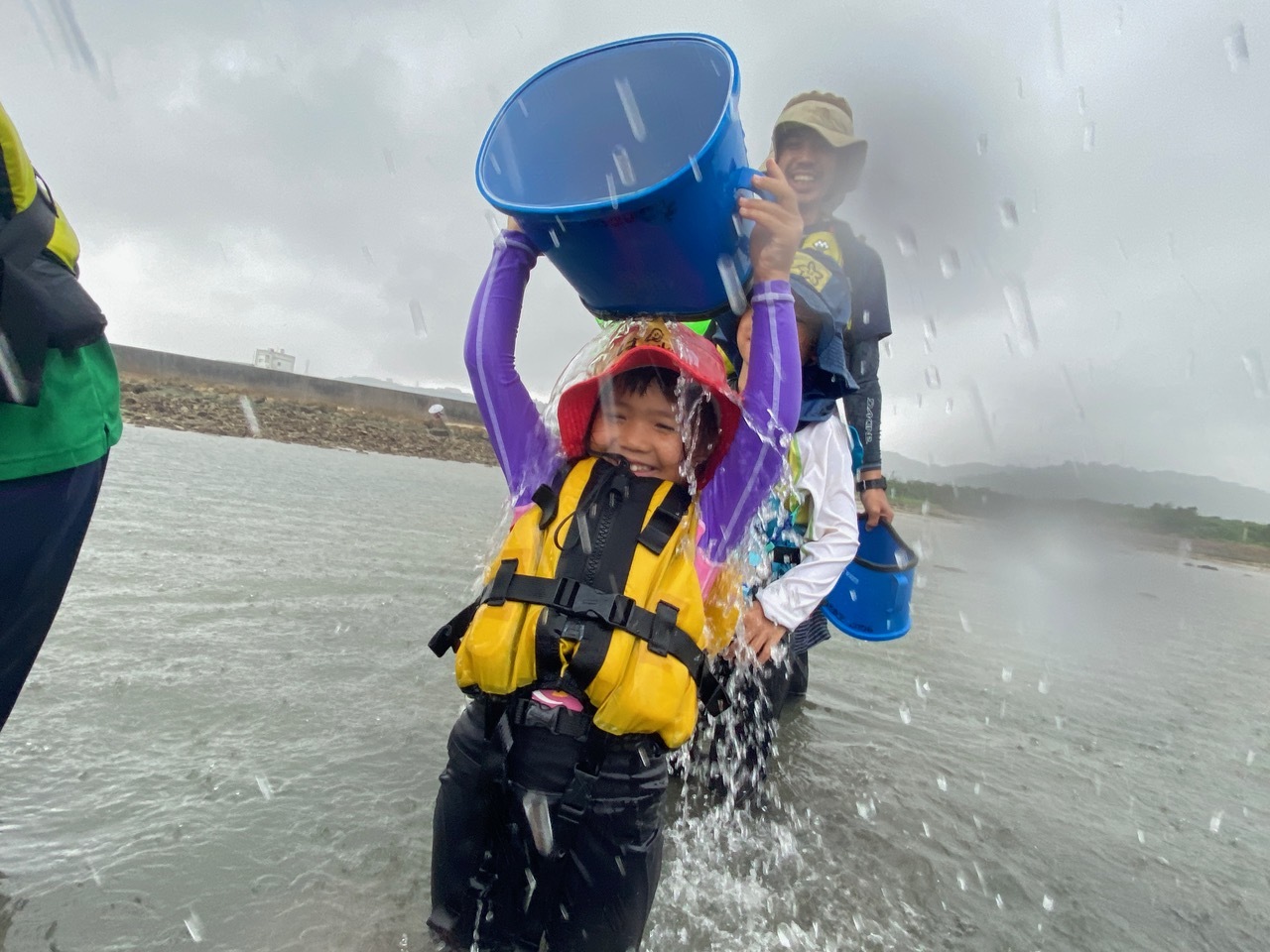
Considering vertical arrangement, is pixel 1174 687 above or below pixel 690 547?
below

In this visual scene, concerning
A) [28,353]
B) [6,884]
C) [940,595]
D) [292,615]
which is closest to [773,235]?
[28,353]

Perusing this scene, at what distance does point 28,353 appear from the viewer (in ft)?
5.75

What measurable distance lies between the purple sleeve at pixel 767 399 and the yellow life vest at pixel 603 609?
19 cm

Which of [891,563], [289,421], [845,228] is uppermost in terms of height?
[845,228]

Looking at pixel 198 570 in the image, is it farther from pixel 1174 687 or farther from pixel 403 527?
pixel 1174 687

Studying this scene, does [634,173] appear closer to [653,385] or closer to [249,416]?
[653,385]

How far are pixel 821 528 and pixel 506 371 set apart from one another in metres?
1.39

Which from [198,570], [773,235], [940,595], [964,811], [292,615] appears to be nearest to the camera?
[773,235]

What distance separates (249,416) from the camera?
24000 millimetres

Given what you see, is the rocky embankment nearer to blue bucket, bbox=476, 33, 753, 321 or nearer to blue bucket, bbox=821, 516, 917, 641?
blue bucket, bbox=821, 516, 917, 641

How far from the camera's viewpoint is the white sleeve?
2.62 meters

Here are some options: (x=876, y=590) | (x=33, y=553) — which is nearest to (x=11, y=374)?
(x=33, y=553)

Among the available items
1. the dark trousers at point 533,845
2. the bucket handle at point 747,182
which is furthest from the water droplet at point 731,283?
the dark trousers at point 533,845

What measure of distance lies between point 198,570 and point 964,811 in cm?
511
